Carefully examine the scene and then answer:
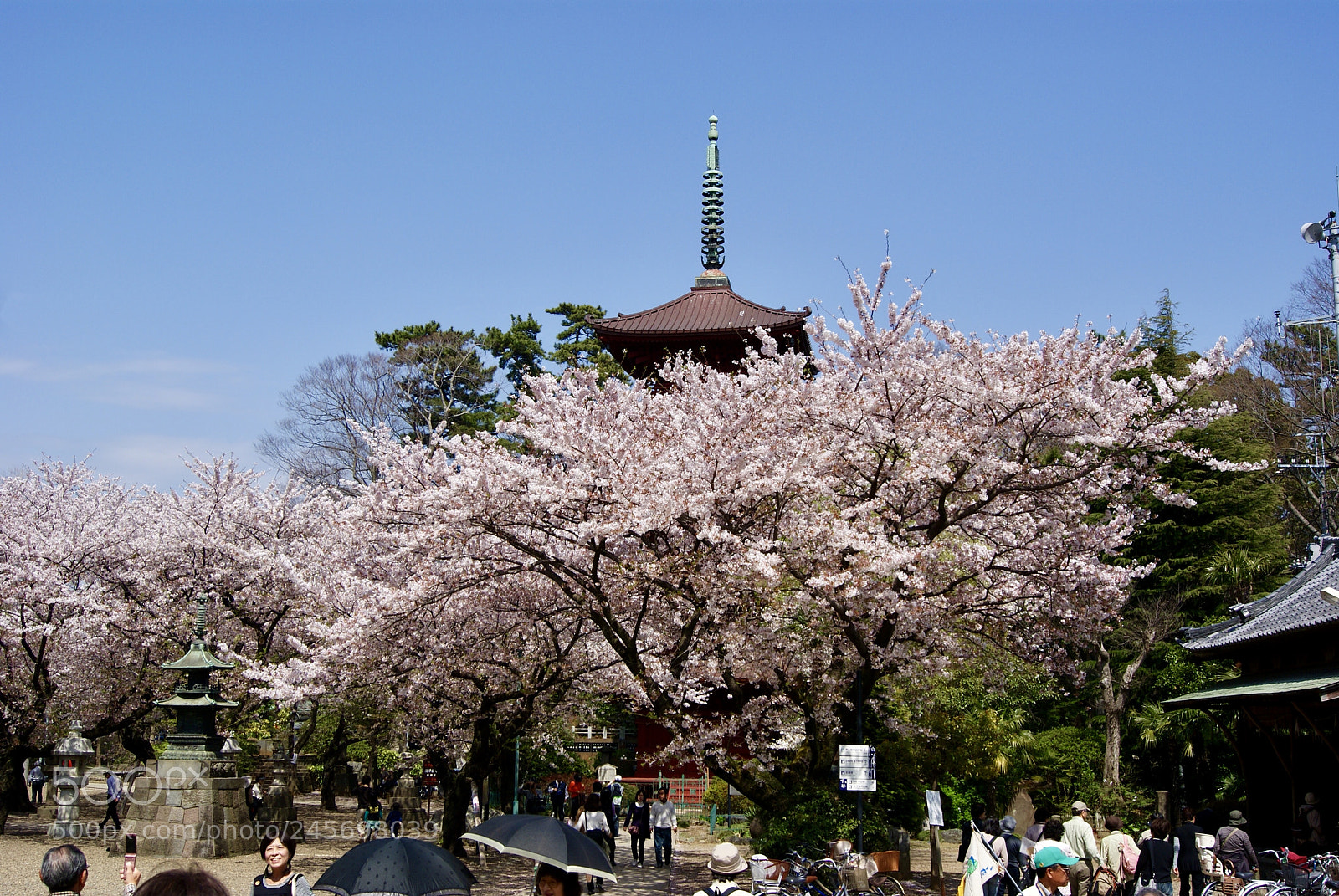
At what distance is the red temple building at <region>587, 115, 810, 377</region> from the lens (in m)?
29.7

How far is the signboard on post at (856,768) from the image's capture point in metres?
11.4

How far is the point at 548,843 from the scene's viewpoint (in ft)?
→ 18.9

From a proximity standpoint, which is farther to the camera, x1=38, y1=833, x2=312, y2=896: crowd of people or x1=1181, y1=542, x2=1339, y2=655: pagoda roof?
x1=1181, y1=542, x2=1339, y2=655: pagoda roof

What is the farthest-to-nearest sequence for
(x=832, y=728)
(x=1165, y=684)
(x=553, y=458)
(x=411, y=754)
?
(x=1165, y=684) < (x=411, y=754) < (x=553, y=458) < (x=832, y=728)

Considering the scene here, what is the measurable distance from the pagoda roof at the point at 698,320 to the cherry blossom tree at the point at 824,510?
16.1 m

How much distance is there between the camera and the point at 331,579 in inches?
651

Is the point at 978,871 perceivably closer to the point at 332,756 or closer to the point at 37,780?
the point at 332,756

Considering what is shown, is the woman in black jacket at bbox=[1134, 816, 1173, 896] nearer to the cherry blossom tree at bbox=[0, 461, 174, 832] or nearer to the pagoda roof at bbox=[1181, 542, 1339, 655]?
the pagoda roof at bbox=[1181, 542, 1339, 655]

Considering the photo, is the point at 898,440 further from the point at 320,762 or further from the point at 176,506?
the point at 320,762

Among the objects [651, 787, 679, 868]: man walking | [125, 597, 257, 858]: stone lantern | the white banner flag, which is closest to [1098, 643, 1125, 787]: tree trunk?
[651, 787, 679, 868]: man walking

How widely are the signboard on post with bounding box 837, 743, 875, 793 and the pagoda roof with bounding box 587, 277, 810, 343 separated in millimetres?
18229

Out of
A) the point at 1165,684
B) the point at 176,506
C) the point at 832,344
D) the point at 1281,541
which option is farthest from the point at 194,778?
the point at 1281,541

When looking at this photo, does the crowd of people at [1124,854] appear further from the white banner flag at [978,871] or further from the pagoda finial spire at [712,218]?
the pagoda finial spire at [712,218]

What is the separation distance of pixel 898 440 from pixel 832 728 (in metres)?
3.73
